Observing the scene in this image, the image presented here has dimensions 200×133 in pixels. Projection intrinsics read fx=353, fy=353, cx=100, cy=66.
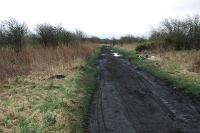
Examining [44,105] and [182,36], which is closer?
[44,105]

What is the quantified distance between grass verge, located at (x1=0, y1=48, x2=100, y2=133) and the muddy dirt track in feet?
1.43

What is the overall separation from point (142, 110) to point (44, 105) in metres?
2.87

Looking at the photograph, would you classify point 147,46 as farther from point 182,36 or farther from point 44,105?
point 44,105

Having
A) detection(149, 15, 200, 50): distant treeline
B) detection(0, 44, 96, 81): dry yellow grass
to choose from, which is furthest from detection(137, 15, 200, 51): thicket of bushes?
detection(0, 44, 96, 81): dry yellow grass

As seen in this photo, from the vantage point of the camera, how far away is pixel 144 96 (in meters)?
12.4

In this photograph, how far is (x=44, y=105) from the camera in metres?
10.4

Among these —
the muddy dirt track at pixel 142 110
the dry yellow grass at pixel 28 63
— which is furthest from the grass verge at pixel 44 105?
the dry yellow grass at pixel 28 63

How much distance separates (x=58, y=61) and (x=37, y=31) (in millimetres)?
11799

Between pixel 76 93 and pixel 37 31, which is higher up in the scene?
pixel 37 31

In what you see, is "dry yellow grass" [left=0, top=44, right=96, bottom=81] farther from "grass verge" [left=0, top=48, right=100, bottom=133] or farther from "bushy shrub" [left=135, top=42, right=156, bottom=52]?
"bushy shrub" [left=135, top=42, right=156, bottom=52]

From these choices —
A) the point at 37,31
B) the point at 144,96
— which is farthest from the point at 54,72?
the point at 37,31

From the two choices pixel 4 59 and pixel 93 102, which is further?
pixel 4 59

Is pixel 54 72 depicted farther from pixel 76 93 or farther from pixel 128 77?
pixel 76 93

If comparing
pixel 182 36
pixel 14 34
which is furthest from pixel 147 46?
pixel 14 34
